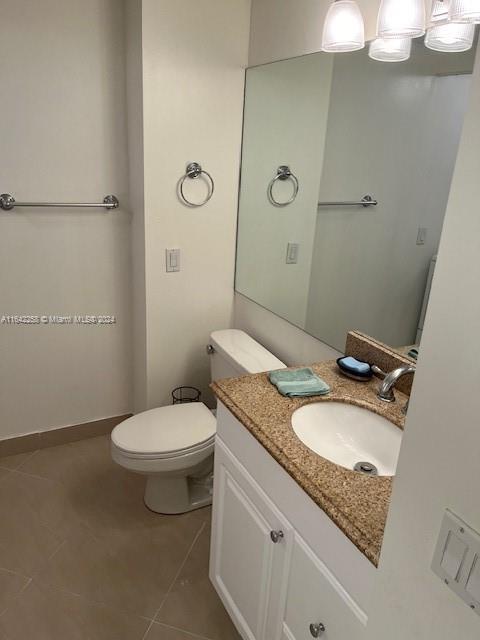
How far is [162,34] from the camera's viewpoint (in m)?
1.93

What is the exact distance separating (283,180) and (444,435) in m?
1.71

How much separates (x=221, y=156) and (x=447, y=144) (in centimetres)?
115

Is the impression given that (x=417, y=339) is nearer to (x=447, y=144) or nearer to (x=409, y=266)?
(x=409, y=266)

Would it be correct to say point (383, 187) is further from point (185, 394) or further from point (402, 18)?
point (185, 394)

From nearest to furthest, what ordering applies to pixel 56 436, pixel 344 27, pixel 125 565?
pixel 344 27 < pixel 125 565 < pixel 56 436

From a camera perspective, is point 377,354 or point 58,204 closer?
point 377,354

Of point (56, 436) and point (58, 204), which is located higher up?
point (58, 204)

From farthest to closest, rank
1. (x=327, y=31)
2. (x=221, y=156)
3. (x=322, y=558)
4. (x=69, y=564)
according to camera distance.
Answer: (x=221, y=156), (x=69, y=564), (x=327, y=31), (x=322, y=558)

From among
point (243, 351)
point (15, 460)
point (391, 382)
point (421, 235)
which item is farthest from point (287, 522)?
point (15, 460)

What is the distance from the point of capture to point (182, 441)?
1.94 m

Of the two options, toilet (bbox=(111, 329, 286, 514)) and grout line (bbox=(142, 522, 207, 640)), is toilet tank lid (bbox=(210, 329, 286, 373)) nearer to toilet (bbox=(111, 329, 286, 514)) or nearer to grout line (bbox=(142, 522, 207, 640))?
toilet (bbox=(111, 329, 286, 514))

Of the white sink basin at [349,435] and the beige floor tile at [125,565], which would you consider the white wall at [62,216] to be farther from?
the white sink basin at [349,435]

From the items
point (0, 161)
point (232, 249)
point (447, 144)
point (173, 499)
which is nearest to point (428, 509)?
point (447, 144)

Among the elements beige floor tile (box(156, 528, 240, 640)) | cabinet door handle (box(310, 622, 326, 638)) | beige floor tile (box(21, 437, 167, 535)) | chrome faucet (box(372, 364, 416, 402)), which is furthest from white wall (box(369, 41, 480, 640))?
beige floor tile (box(21, 437, 167, 535))
